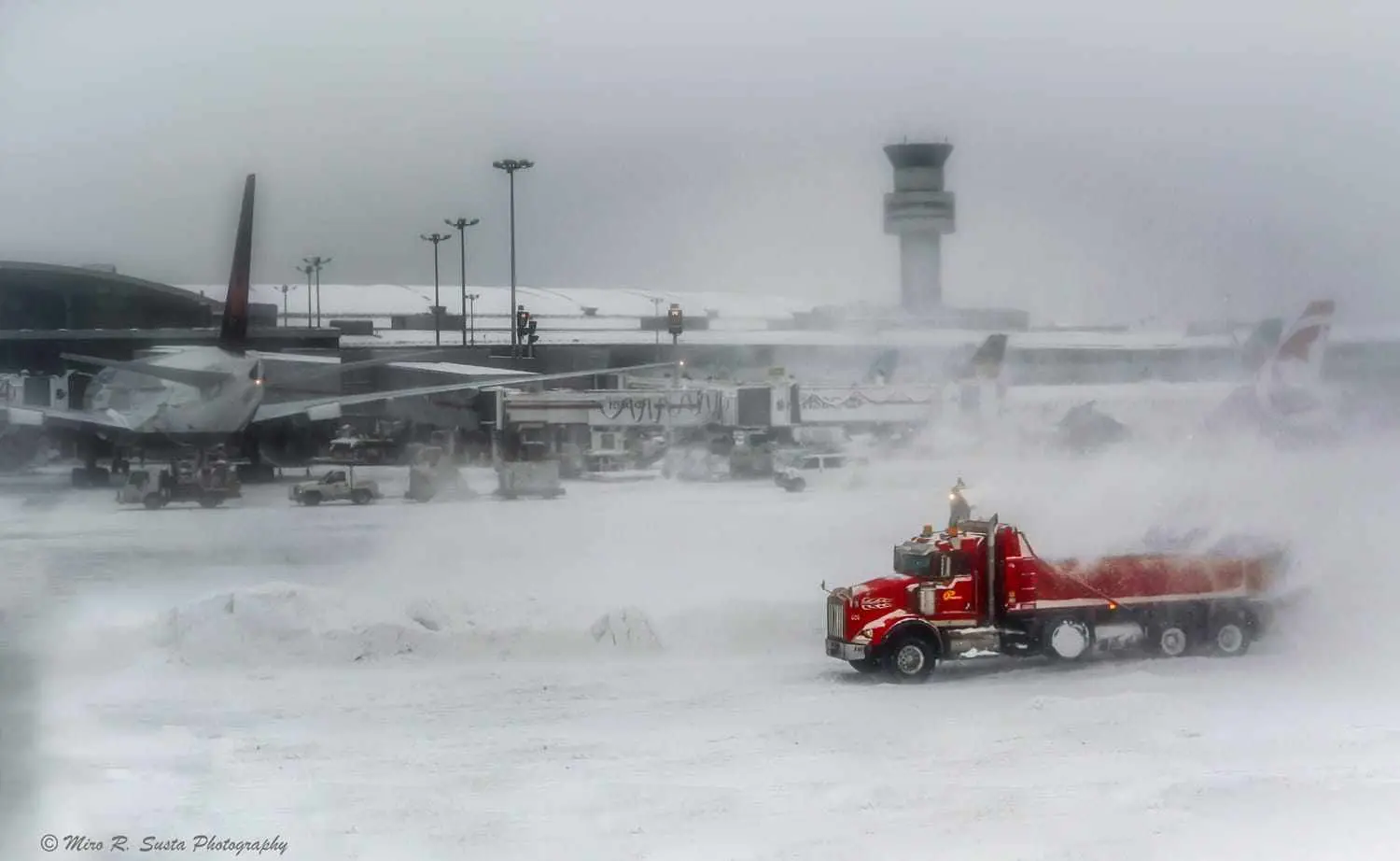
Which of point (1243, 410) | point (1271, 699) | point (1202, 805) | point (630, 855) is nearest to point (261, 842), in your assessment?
point (630, 855)

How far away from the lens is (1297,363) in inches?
441

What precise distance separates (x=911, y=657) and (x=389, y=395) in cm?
564

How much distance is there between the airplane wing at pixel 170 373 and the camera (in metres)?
12.1

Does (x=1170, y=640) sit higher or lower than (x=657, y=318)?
lower

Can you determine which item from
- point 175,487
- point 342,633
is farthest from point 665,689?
point 175,487

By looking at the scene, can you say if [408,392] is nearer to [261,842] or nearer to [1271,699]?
[261,842]

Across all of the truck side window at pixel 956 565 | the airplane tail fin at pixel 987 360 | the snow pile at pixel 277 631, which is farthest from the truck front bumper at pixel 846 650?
the airplane tail fin at pixel 987 360

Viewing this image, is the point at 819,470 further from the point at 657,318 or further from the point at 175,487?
the point at 175,487

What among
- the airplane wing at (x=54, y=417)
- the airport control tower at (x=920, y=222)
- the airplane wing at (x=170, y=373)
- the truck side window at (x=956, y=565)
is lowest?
the truck side window at (x=956, y=565)

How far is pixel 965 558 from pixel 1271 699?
216 cm

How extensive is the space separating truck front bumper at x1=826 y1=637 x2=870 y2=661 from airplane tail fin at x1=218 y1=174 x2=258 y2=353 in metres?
5.89

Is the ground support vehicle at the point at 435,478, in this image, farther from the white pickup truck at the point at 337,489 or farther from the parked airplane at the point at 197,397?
the parked airplane at the point at 197,397

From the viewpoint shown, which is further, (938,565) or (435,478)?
(435,478)

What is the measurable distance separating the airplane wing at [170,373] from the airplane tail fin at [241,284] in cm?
35
